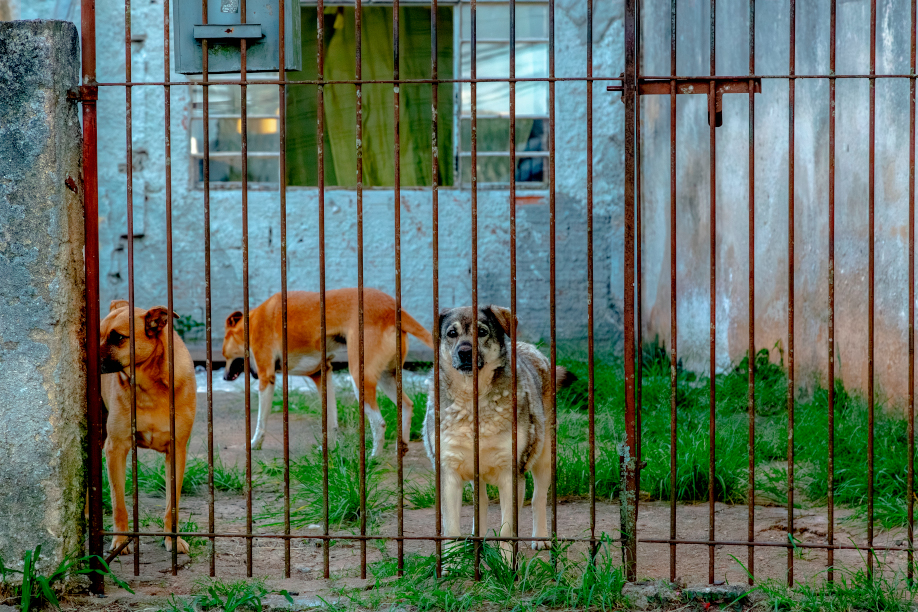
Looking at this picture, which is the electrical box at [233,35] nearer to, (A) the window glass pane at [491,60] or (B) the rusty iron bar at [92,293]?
(B) the rusty iron bar at [92,293]

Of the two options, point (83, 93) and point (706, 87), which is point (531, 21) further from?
point (83, 93)

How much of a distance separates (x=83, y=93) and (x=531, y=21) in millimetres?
6985

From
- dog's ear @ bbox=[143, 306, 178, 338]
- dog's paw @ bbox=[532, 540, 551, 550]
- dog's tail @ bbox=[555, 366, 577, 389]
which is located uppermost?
dog's ear @ bbox=[143, 306, 178, 338]

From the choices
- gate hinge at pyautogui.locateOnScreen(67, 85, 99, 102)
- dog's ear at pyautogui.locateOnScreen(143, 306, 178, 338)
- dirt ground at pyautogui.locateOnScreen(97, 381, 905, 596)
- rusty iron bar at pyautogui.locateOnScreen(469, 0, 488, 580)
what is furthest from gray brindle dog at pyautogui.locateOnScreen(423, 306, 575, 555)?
gate hinge at pyautogui.locateOnScreen(67, 85, 99, 102)

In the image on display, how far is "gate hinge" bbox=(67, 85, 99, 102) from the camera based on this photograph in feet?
11.3

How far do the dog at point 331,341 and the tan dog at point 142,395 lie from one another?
2026 mm

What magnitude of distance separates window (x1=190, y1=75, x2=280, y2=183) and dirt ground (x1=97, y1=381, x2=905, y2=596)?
203 inches

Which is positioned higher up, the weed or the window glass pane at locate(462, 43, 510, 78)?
the window glass pane at locate(462, 43, 510, 78)

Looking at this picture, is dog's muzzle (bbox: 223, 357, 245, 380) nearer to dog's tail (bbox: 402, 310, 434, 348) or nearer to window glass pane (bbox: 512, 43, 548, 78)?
dog's tail (bbox: 402, 310, 434, 348)

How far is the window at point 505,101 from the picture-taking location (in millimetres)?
9734

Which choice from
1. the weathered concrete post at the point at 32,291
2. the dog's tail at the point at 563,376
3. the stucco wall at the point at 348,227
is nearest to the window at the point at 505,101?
the stucco wall at the point at 348,227

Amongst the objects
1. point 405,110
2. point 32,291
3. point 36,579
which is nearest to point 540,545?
point 36,579

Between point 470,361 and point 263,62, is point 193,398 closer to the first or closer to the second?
point 470,361

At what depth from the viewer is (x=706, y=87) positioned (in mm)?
3445
